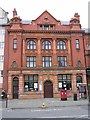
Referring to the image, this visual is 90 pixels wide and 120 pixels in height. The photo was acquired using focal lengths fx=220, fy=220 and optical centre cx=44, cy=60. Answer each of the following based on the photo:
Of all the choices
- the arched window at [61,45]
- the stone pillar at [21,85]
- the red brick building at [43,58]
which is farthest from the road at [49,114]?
the arched window at [61,45]

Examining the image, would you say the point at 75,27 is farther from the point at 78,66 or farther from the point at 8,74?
the point at 8,74

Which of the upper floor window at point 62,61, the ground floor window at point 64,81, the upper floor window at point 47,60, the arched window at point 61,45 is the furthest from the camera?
the arched window at point 61,45

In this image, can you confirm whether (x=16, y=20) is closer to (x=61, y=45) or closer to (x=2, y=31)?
(x=2, y=31)

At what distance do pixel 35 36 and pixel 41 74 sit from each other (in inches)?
311

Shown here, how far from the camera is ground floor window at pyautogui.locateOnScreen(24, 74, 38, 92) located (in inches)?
1655

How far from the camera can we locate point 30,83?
138 feet

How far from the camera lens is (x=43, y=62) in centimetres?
4381

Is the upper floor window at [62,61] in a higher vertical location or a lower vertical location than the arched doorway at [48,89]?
higher

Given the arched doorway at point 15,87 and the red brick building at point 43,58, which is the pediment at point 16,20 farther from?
the arched doorway at point 15,87

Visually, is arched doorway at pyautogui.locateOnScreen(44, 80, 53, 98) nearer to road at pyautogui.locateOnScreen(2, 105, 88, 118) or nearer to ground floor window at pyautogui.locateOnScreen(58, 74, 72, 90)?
ground floor window at pyautogui.locateOnScreen(58, 74, 72, 90)

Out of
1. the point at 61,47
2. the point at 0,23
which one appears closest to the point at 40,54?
the point at 61,47

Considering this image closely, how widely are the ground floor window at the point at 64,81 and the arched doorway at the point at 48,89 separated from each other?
5.73 feet

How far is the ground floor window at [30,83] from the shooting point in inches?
1655

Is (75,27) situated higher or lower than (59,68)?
higher
